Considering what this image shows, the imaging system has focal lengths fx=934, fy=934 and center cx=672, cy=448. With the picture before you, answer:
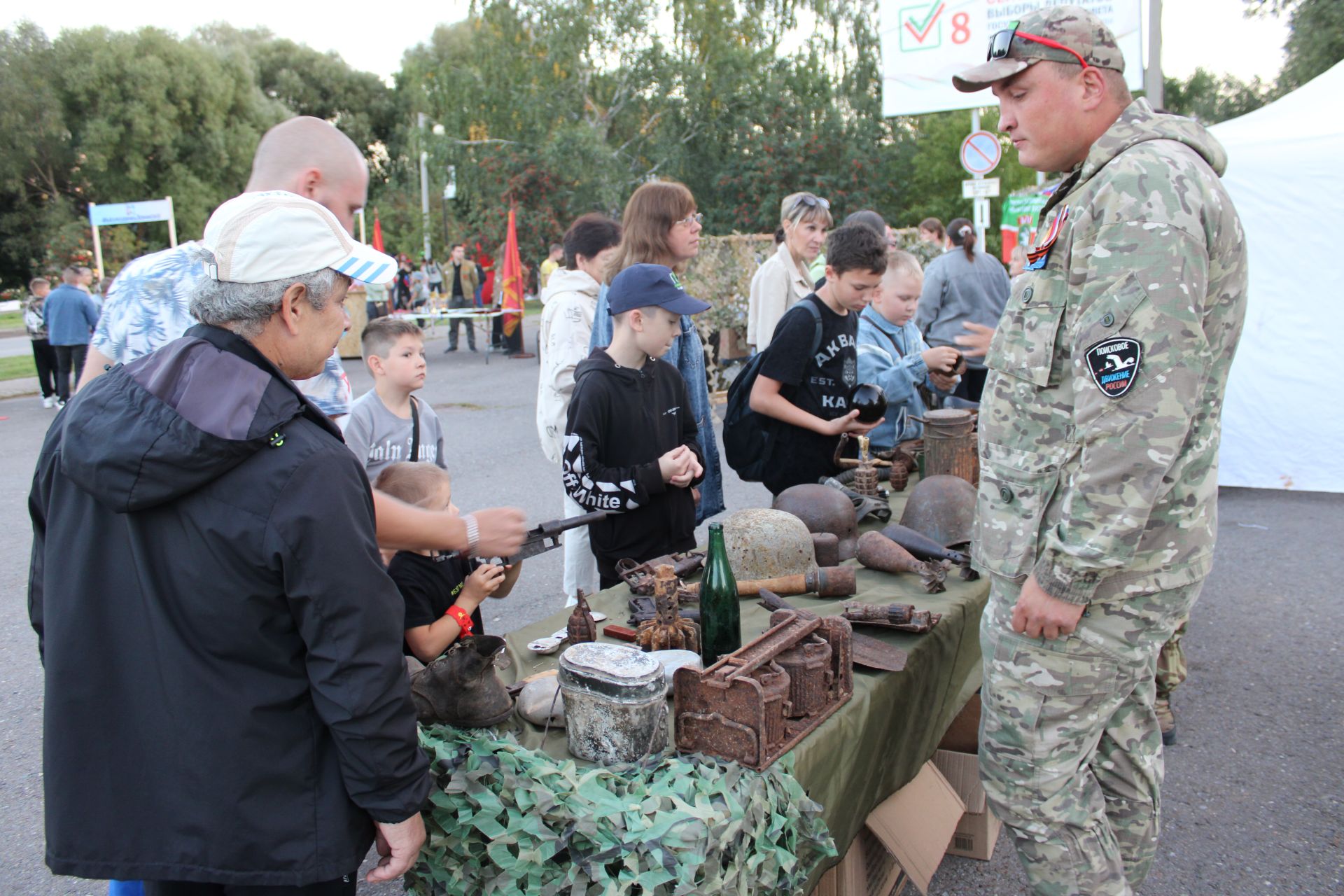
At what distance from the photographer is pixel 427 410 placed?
4.04 m

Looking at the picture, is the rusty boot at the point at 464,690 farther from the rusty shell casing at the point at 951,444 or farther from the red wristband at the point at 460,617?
the rusty shell casing at the point at 951,444

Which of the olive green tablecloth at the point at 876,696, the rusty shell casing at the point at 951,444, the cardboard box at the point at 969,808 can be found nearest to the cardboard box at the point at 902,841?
the olive green tablecloth at the point at 876,696

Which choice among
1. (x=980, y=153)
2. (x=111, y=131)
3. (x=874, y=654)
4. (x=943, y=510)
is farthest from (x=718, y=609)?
(x=111, y=131)

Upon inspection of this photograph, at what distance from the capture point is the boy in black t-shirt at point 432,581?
2.12 m

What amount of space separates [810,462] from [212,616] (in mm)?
2761

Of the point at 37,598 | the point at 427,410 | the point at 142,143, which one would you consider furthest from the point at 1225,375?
the point at 142,143

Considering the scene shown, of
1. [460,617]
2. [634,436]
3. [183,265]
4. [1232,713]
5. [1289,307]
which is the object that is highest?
[183,265]

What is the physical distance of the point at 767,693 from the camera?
1909mm

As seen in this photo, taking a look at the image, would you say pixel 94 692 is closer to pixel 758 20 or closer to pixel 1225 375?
pixel 1225 375

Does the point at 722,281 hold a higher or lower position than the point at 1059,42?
lower

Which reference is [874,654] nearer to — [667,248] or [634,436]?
[634,436]

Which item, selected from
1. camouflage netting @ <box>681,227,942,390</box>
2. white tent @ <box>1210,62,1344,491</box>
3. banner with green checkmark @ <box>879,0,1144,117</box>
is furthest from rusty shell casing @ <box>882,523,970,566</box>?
banner with green checkmark @ <box>879,0,1144,117</box>

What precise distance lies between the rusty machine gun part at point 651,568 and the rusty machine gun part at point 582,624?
1.06 ft

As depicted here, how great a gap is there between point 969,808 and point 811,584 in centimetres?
97
